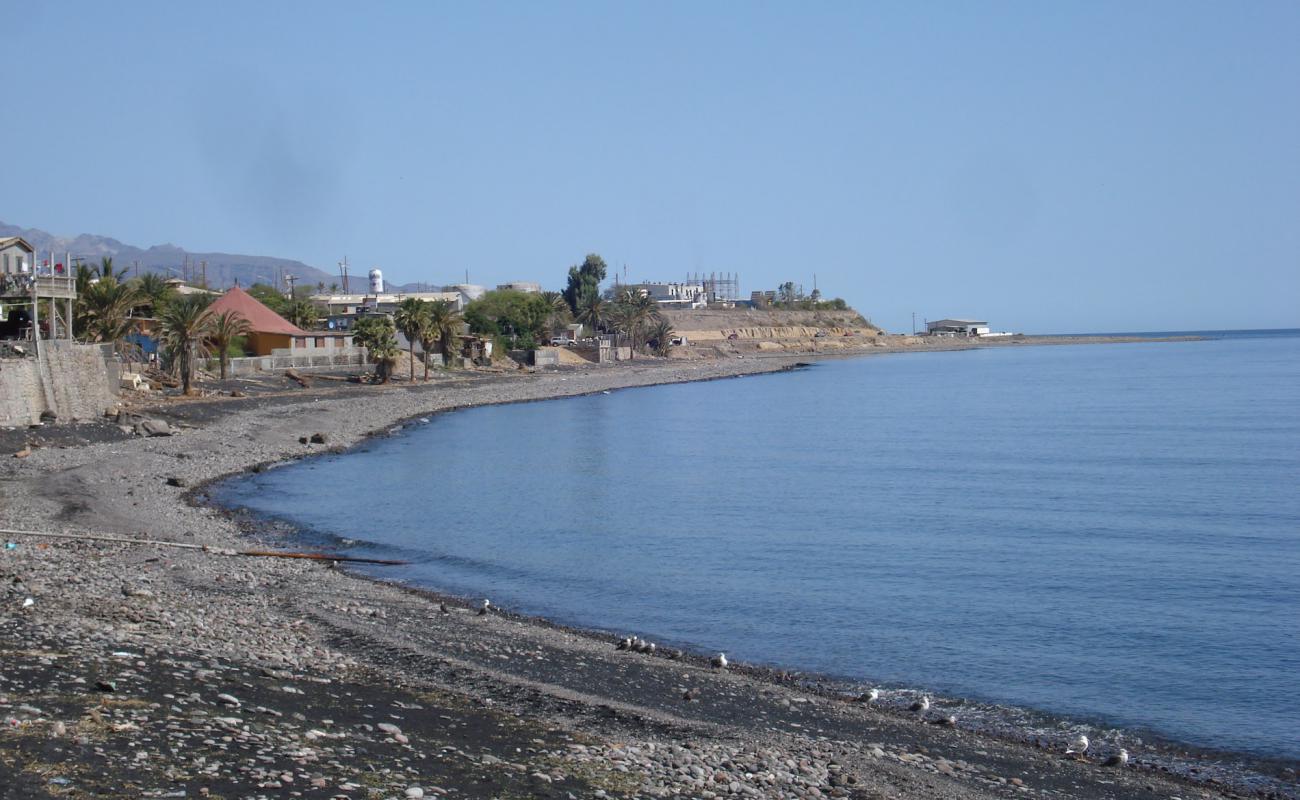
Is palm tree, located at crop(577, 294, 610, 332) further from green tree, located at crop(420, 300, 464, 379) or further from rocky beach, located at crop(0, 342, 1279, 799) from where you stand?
rocky beach, located at crop(0, 342, 1279, 799)

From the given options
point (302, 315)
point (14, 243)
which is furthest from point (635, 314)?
point (14, 243)

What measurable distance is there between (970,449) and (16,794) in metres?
48.7

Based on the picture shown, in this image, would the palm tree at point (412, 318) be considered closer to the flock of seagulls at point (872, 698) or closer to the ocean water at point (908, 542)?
the ocean water at point (908, 542)

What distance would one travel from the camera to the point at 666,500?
4000 cm

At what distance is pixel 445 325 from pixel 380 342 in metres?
11.1

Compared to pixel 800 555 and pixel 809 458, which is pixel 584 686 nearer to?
pixel 800 555

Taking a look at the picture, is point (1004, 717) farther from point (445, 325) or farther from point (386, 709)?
point (445, 325)

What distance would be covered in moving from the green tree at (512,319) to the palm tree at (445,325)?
1395 cm

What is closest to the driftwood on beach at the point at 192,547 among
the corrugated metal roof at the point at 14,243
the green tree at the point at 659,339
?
the corrugated metal roof at the point at 14,243

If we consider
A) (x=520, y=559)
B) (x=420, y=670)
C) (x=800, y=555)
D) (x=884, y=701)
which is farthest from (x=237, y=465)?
(x=884, y=701)

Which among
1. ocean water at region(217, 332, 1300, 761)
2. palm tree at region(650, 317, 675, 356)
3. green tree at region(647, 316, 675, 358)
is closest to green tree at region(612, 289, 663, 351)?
green tree at region(647, 316, 675, 358)

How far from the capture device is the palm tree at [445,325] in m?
91.1

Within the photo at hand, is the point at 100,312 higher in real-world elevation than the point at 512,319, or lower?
lower

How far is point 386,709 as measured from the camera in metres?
13.4
